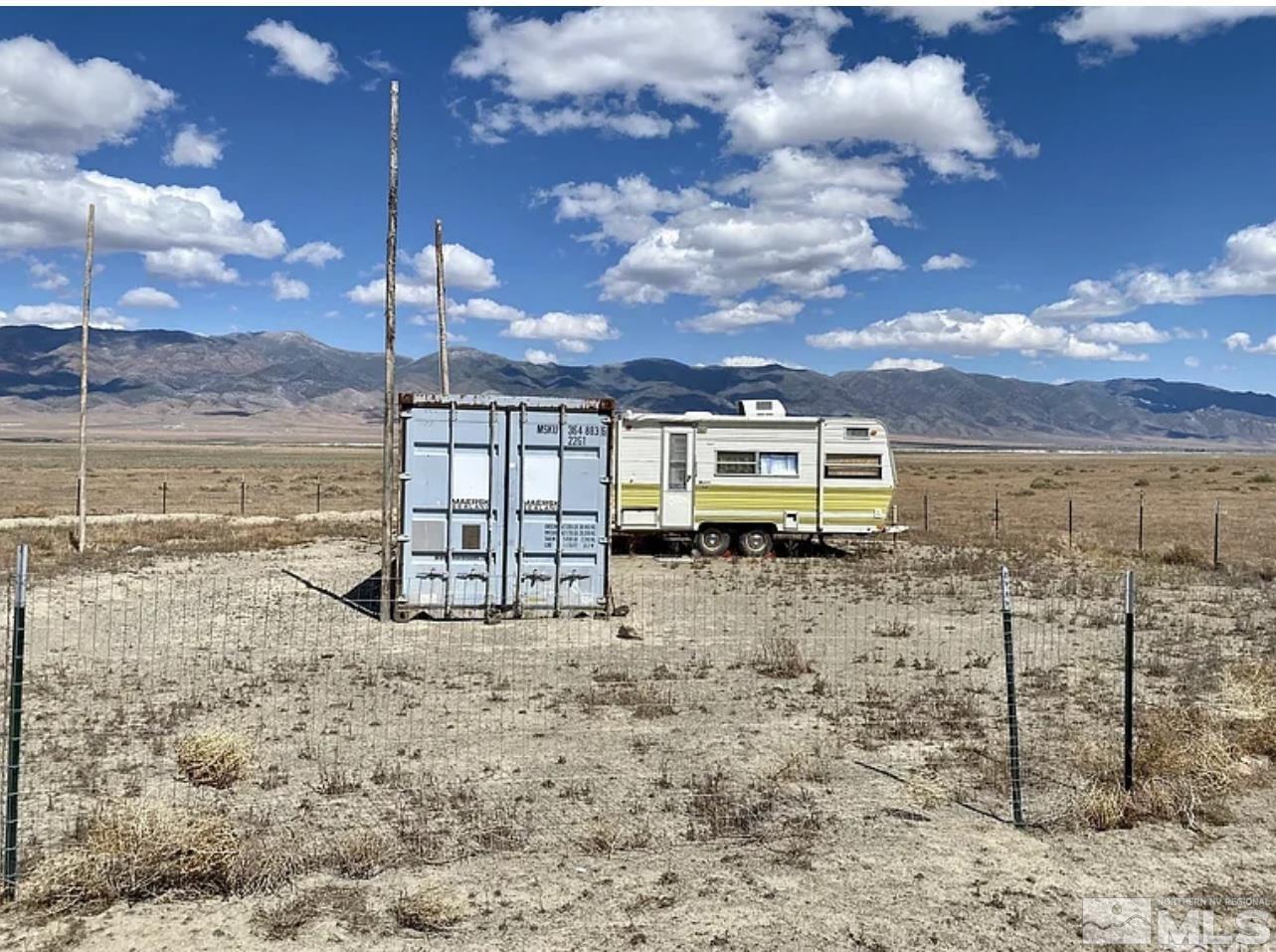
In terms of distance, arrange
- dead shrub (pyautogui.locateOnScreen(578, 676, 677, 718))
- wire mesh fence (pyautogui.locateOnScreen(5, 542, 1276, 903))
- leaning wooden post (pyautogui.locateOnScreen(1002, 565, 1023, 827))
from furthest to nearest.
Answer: dead shrub (pyautogui.locateOnScreen(578, 676, 677, 718)) < wire mesh fence (pyautogui.locateOnScreen(5, 542, 1276, 903)) < leaning wooden post (pyautogui.locateOnScreen(1002, 565, 1023, 827))

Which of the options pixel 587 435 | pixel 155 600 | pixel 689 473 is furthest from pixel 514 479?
pixel 689 473

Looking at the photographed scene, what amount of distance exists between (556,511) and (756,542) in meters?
7.68

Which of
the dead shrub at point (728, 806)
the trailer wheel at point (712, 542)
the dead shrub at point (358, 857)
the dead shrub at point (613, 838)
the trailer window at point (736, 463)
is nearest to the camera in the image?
the dead shrub at point (358, 857)

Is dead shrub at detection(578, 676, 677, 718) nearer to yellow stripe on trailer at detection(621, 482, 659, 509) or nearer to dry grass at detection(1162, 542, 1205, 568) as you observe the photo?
yellow stripe on trailer at detection(621, 482, 659, 509)

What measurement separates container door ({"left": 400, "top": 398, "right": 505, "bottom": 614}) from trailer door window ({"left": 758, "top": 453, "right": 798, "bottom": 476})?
7881 mm

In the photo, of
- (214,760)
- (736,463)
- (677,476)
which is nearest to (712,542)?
(677,476)

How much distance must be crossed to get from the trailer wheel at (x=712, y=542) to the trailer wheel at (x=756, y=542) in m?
0.34

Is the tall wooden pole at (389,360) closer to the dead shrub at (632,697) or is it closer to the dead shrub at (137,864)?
the dead shrub at (632,697)

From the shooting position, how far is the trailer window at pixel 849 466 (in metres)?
20.0

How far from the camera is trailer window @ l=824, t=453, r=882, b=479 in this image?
2005 cm

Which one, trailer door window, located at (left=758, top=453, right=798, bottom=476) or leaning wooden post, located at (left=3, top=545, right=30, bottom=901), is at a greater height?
trailer door window, located at (left=758, top=453, right=798, bottom=476)

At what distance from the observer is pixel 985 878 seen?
17.4 ft
